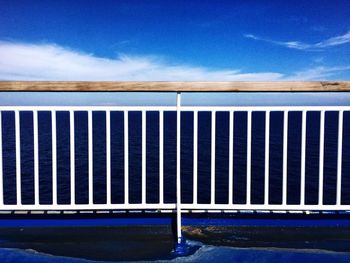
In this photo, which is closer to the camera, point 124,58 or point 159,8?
point 159,8

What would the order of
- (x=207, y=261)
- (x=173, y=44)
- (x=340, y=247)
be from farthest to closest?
(x=173, y=44), (x=340, y=247), (x=207, y=261)

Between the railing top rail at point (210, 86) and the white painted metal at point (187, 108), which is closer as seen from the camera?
the railing top rail at point (210, 86)

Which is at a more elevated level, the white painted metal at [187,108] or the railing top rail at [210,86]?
the railing top rail at [210,86]

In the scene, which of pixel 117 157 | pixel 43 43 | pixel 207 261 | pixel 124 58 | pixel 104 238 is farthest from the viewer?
pixel 124 58

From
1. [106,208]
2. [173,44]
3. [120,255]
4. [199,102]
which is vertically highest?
[173,44]

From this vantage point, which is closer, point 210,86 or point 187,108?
point 210,86

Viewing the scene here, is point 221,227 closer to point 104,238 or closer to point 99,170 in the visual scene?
point 104,238

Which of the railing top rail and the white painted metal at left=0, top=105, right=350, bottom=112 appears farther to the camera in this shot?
the white painted metal at left=0, top=105, right=350, bottom=112

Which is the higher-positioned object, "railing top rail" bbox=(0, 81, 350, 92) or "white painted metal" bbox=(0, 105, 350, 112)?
"railing top rail" bbox=(0, 81, 350, 92)

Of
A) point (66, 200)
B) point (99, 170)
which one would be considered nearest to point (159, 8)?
point (99, 170)

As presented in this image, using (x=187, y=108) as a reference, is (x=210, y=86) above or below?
above

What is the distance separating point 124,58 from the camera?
30406 millimetres

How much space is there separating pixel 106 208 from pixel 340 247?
148 centimetres

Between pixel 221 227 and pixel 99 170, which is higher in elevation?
pixel 221 227
